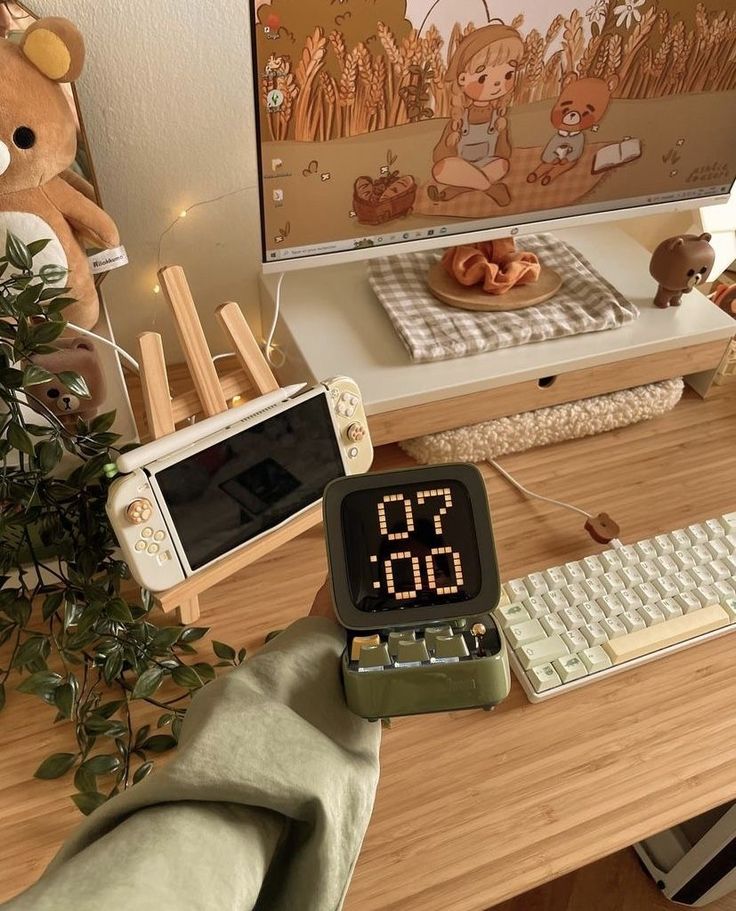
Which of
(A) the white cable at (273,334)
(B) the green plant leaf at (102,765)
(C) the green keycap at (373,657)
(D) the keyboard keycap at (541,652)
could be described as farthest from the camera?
(A) the white cable at (273,334)

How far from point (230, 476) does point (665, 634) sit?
467 millimetres

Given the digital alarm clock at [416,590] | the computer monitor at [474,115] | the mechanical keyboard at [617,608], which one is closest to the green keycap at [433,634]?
the digital alarm clock at [416,590]

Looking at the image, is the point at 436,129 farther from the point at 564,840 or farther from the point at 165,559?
the point at 564,840

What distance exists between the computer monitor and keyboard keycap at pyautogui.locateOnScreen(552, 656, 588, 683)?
1.65ft

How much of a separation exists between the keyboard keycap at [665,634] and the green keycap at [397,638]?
277 mm

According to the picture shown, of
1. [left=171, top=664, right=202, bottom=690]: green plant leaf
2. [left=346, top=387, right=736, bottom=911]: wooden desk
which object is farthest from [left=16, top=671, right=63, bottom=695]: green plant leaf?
[left=346, top=387, right=736, bottom=911]: wooden desk

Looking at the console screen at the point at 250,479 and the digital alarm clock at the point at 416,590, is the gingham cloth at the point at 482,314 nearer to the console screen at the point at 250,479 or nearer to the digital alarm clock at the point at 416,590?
the console screen at the point at 250,479

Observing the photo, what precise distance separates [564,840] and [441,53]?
29.7 inches

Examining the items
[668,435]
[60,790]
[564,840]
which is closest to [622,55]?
[668,435]

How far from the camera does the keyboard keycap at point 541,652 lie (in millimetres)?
757

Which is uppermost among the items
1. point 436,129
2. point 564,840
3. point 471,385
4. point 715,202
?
point 436,129

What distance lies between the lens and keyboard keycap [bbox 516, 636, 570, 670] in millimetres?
757

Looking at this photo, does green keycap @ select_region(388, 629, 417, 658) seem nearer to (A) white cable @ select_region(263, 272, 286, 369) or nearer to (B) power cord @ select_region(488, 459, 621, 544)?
(B) power cord @ select_region(488, 459, 621, 544)

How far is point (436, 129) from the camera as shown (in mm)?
838
